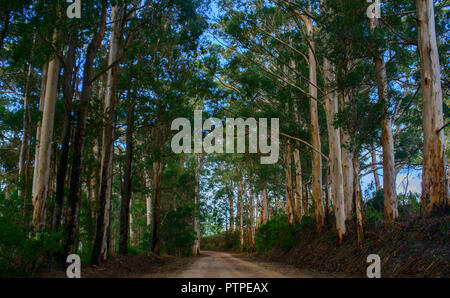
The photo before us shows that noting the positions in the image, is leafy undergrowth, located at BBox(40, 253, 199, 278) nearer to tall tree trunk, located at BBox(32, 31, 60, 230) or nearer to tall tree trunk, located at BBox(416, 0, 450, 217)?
tall tree trunk, located at BBox(32, 31, 60, 230)

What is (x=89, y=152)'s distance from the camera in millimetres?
18172

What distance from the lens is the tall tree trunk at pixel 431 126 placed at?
8.56 metres

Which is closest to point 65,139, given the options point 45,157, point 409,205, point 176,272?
point 45,157

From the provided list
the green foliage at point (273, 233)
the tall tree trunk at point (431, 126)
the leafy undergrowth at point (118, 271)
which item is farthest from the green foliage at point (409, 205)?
the leafy undergrowth at point (118, 271)

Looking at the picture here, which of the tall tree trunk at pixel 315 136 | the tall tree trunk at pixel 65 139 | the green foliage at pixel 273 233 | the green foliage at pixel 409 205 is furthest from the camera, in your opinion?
the green foliage at pixel 273 233

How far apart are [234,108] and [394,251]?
12.4 metres

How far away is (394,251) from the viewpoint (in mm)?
8320

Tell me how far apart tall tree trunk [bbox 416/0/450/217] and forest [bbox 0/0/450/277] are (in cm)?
3

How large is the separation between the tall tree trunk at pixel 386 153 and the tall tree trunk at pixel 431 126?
1.73 meters

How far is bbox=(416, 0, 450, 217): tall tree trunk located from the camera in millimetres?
8562

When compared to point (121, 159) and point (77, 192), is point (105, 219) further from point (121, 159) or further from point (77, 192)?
point (121, 159)

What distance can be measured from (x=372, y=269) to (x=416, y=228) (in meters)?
1.46

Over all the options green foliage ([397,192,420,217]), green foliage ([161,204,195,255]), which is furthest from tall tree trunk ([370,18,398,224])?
green foliage ([161,204,195,255])

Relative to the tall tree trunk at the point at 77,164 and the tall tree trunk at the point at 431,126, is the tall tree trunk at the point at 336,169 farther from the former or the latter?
the tall tree trunk at the point at 77,164
